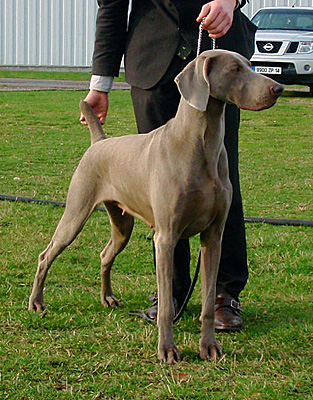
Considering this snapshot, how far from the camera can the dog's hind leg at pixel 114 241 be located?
462cm

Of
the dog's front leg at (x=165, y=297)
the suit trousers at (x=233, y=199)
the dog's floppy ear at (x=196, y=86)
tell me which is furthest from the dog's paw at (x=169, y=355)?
the dog's floppy ear at (x=196, y=86)

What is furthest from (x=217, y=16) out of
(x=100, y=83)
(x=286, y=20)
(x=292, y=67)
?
(x=286, y=20)

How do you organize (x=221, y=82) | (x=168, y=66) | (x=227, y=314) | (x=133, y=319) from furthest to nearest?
(x=133, y=319) < (x=227, y=314) < (x=168, y=66) < (x=221, y=82)

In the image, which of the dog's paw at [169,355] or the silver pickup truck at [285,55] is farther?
the silver pickup truck at [285,55]

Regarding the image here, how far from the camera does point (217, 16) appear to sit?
374cm

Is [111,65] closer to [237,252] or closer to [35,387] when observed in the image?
[237,252]

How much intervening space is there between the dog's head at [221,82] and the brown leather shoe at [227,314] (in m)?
1.29

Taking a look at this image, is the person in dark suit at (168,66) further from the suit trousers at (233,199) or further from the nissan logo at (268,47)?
the nissan logo at (268,47)

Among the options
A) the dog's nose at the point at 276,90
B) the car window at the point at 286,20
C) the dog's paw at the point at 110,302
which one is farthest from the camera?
the car window at the point at 286,20

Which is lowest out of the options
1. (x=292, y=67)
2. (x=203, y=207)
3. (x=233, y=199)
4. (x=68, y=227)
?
(x=292, y=67)

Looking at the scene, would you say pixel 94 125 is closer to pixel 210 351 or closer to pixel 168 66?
pixel 168 66

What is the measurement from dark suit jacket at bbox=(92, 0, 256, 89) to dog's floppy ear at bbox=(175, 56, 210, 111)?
2.20ft

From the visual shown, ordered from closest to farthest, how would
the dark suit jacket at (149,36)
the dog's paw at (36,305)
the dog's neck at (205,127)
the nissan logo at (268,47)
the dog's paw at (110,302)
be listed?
the dog's neck at (205,127) → the dark suit jacket at (149,36) → the dog's paw at (36,305) → the dog's paw at (110,302) → the nissan logo at (268,47)

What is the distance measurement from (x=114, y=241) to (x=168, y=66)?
1113 mm
